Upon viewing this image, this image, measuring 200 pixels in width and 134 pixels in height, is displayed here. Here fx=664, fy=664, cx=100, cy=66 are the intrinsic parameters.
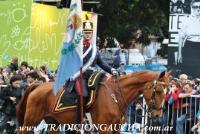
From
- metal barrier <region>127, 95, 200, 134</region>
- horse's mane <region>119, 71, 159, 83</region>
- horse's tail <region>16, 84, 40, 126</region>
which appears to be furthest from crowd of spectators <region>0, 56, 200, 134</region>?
horse's mane <region>119, 71, 159, 83</region>

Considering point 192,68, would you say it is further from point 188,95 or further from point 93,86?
point 93,86

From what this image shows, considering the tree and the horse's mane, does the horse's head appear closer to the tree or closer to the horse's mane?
the horse's mane

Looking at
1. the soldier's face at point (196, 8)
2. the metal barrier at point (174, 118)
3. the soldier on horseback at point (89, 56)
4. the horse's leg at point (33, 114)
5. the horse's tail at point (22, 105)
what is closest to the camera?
the soldier on horseback at point (89, 56)

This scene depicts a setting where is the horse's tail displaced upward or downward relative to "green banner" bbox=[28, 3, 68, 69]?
downward

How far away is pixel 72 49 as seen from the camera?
12625 millimetres

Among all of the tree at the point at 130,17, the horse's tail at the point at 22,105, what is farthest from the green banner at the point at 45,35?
the tree at the point at 130,17

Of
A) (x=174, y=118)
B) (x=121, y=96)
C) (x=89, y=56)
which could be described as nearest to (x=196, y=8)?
(x=174, y=118)

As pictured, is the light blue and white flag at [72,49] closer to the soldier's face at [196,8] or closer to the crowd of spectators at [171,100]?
the crowd of spectators at [171,100]

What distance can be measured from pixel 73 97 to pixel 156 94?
1.64 meters

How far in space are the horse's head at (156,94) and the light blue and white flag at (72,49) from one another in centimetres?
146

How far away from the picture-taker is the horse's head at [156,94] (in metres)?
11.7

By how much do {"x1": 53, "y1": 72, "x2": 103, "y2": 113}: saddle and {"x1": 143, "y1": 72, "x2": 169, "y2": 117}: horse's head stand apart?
1.01 m

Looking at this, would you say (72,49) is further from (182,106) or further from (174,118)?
(174,118)

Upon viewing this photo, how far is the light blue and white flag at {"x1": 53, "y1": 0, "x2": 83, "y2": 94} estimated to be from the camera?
12.5 m
